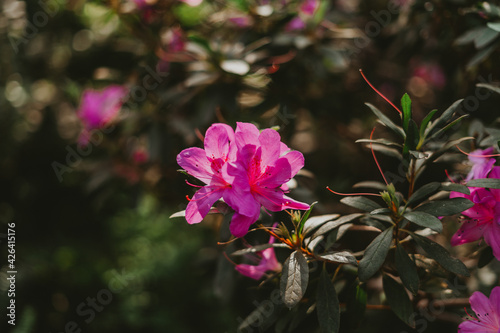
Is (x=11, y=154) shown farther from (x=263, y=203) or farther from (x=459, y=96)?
(x=459, y=96)

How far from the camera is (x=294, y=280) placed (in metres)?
0.78

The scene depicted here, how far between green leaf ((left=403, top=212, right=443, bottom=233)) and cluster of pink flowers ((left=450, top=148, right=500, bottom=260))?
0.43 ft

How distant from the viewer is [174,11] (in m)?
1.86

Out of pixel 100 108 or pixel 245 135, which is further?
pixel 100 108

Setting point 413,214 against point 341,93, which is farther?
point 341,93

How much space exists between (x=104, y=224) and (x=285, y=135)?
4.25ft

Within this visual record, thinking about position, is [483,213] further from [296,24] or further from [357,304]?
[296,24]

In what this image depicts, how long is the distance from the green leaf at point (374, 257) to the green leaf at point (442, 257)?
0.26 feet

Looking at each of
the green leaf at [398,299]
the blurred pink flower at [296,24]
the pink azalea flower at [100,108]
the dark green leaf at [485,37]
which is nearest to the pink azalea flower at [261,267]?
the green leaf at [398,299]

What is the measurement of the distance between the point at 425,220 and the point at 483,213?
6.7 inches

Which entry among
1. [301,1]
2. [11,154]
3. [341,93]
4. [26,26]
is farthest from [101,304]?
[301,1]

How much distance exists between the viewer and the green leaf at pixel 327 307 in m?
0.79

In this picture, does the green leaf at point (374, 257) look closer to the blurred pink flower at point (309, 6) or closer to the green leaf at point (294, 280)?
the green leaf at point (294, 280)

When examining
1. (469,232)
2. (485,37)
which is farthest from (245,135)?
(485,37)
